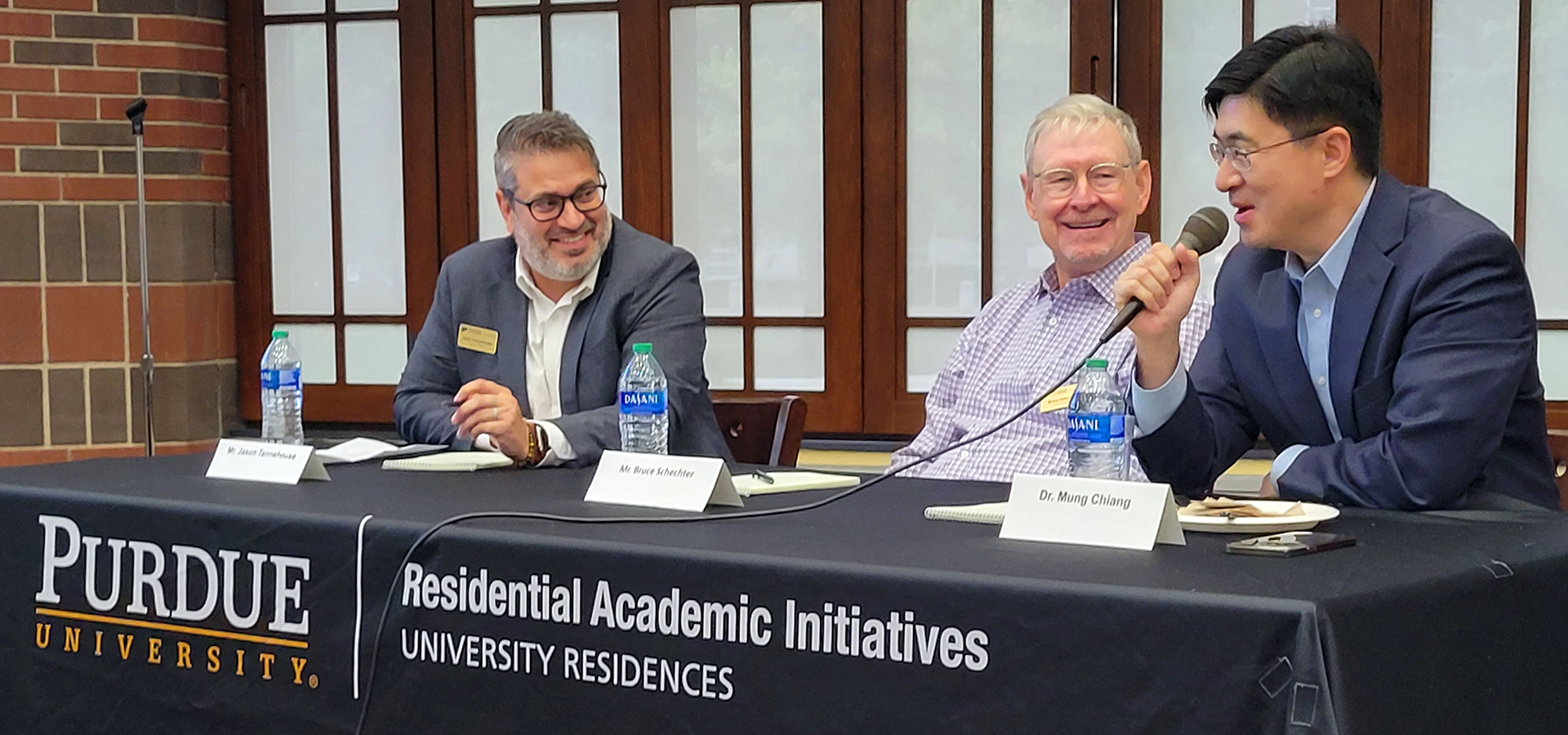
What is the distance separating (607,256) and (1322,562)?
72.2 inches

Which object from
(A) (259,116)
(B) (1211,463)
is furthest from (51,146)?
(B) (1211,463)

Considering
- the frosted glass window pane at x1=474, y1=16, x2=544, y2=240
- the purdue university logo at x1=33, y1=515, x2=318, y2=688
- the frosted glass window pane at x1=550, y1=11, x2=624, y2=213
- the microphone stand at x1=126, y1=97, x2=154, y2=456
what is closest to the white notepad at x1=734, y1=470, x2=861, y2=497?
the purdue university logo at x1=33, y1=515, x2=318, y2=688

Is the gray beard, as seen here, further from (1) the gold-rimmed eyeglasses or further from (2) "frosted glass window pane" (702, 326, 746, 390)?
(2) "frosted glass window pane" (702, 326, 746, 390)

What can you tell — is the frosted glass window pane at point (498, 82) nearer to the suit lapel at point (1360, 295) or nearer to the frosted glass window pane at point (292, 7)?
the frosted glass window pane at point (292, 7)

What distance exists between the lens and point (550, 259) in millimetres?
3035

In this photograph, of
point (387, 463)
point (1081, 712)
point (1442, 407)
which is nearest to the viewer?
point (1081, 712)

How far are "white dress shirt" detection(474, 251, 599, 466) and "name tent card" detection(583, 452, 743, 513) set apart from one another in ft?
3.10

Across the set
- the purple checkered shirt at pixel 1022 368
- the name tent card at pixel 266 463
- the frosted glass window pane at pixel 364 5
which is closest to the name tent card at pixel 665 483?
the name tent card at pixel 266 463

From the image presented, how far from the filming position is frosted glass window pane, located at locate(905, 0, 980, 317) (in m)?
4.35

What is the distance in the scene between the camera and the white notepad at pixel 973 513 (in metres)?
1.84

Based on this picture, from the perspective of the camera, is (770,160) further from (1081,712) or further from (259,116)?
(1081,712)

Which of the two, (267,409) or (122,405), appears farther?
(122,405)

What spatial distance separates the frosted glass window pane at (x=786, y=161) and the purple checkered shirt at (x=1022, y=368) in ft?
5.15

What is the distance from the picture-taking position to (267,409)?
11.3ft
